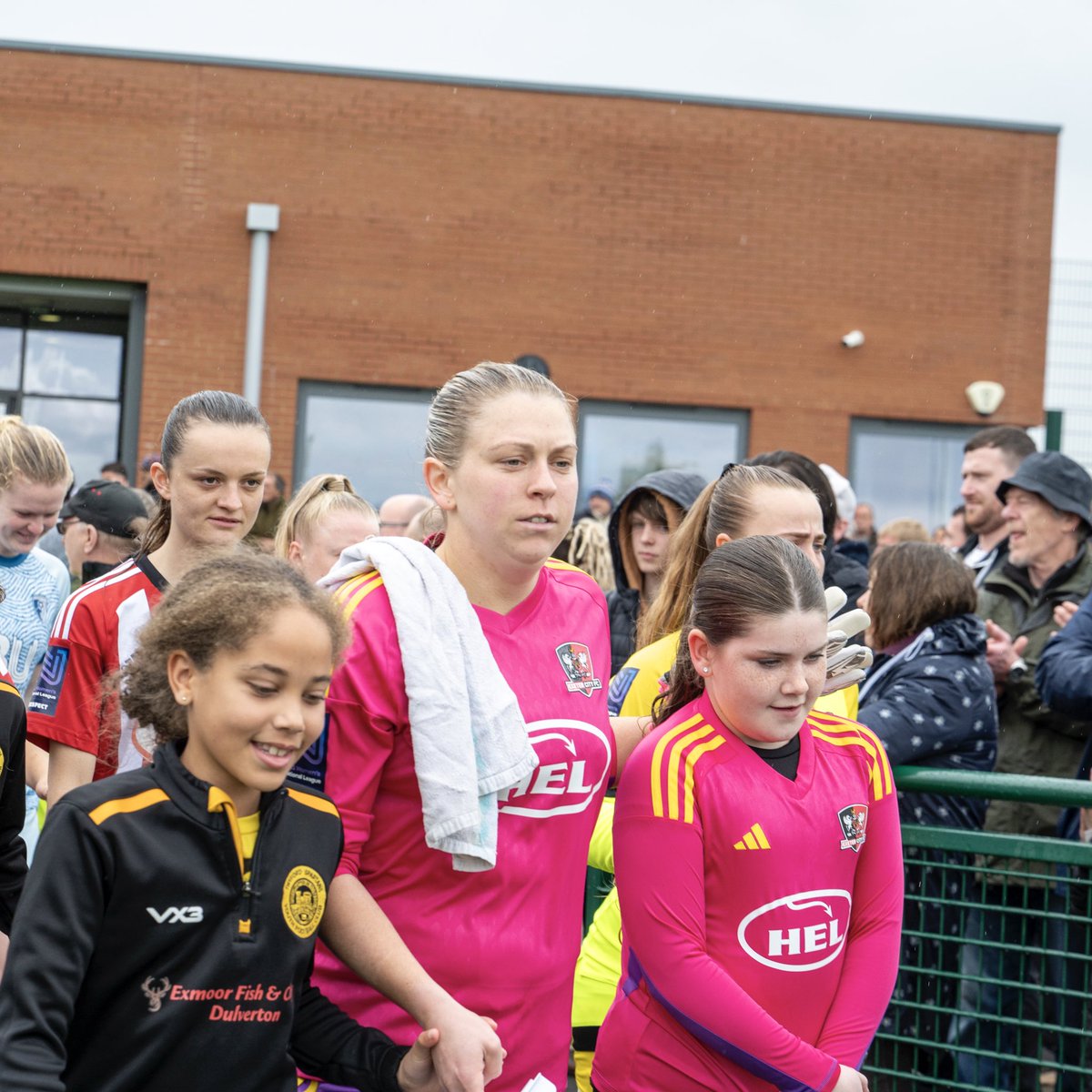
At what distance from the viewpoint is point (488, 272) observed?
13.7 metres

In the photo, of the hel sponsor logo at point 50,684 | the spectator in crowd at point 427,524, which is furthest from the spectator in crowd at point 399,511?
the hel sponsor logo at point 50,684

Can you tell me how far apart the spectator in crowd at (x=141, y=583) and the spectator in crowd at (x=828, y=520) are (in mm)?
1945

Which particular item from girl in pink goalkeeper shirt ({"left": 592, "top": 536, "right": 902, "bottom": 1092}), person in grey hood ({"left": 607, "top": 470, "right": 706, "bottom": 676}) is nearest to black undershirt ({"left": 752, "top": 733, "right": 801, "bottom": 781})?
girl in pink goalkeeper shirt ({"left": 592, "top": 536, "right": 902, "bottom": 1092})

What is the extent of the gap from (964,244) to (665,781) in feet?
41.8

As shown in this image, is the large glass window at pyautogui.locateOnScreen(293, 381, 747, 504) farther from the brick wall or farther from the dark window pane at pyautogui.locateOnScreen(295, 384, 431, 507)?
the brick wall

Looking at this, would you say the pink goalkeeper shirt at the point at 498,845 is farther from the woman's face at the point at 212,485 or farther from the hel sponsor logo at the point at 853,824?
the woman's face at the point at 212,485

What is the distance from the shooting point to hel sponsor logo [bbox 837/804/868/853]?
2717mm

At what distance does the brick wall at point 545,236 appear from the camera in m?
13.5

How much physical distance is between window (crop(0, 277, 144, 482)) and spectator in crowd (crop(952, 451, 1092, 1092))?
36.0 ft

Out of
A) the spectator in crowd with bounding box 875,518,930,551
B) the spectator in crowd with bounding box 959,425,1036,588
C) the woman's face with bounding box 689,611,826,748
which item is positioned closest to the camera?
the woman's face with bounding box 689,611,826,748

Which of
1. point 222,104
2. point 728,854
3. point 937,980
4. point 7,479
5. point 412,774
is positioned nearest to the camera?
point 412,774

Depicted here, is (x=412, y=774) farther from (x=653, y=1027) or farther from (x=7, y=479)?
(x=7, y=479)

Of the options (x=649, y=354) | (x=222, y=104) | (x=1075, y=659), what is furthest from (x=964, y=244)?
(x=1075, y=659)

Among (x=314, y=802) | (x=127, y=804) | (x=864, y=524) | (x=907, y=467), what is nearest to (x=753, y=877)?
(x=314, y=802)
